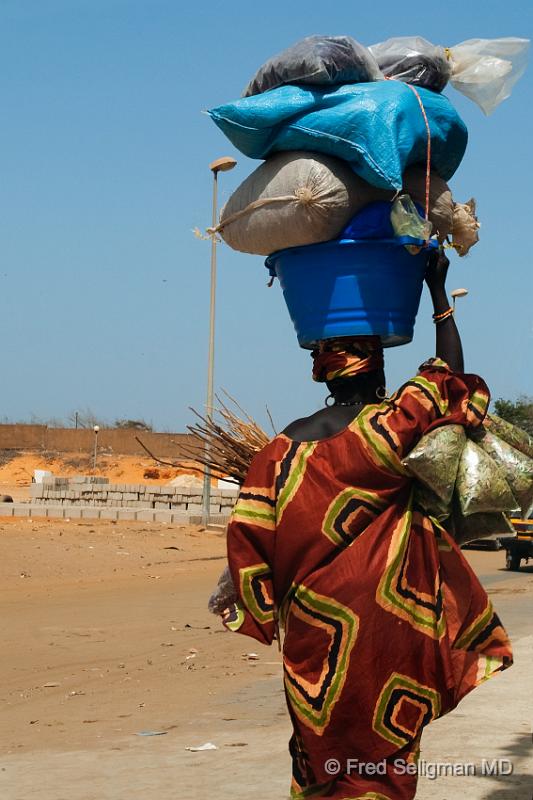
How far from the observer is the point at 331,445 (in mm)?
3414

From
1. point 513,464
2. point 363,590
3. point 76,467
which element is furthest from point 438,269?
point 76,467

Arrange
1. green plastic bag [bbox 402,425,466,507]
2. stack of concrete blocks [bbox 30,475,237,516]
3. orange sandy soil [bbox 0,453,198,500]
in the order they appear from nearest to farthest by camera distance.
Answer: green plastic bag [bbox 402,425,466,507], stack of concrete blocks [bbox 30,475,237,516], orange sandy soil [bbox 0,453,198,500]

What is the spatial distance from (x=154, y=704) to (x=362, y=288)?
16.7 feet

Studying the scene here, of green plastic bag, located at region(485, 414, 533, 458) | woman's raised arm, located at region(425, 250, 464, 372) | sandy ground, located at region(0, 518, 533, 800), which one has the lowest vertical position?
sandy ground, located at region(0, 518, 533, 800)

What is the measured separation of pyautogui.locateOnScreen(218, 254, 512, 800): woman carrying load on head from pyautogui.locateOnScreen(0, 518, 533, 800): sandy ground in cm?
176

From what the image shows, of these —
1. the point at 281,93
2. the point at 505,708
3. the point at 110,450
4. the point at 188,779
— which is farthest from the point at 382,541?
the point at 110,450

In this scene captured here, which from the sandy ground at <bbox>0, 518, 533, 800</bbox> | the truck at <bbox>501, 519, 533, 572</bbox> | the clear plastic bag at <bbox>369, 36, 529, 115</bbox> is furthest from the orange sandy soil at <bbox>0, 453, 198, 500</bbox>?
the clear plastic bag at <bbox>369, 36, 529, 115</bbox>

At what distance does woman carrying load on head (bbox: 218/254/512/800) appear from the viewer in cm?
→ 333

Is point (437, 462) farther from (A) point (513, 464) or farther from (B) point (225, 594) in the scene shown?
(B) point (225, 594)

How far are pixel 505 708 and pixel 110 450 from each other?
162 ft

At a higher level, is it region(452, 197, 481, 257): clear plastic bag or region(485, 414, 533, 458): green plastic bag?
region(452, 197, 481, 257): clear plastic bag

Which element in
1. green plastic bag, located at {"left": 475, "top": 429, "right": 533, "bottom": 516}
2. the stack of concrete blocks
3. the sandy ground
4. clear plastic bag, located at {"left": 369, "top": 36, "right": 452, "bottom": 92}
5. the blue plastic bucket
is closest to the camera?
green plastic bag, located at {"left": 475, "top": 429, "right": 533, "bottom": 516}

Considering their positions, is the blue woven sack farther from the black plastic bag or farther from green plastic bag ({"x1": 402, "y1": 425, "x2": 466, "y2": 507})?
green plastic bag ({"x1": 402, "y1": 425, "x2": 466, "y2": 507})

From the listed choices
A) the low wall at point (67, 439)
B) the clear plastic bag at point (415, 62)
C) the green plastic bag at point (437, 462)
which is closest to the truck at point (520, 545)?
the clear plastic bag at point (415, 62)
